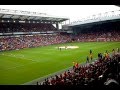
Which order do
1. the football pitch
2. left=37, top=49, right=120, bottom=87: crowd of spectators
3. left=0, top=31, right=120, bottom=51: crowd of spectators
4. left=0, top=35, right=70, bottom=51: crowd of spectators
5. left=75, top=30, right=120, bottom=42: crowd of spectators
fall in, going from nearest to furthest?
left=37, top=49, right=120, bottom=87: crowd of spectators < the football pitch < left=0, top=35, right=70, bottom=51: crowd of spectators < left=0, top=31, right=120, bottom=51: crowd of spectators < left=75, top=30, right=120, bottom=42: crowd of spectators

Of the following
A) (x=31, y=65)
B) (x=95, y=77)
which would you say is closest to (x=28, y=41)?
(x=31, y=65)

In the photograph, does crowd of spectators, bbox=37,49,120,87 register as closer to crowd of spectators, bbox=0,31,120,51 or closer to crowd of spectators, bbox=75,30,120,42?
crowd of spectators, bbox=0,31,120,51

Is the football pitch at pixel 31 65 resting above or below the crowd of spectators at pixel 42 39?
below

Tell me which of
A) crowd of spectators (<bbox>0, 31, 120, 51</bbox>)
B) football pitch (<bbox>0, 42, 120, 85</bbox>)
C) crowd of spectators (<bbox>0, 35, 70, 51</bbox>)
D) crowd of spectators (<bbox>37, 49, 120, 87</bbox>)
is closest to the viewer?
crowd of spectators (<bbox>37, 49, 120, 87</bbox>)

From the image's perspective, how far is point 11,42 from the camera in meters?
54.6

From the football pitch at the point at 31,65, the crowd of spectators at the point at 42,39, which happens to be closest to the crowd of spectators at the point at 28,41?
the crowd of spectators at the point at 42,39

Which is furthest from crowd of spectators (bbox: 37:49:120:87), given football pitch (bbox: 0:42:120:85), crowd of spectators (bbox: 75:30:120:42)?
crowd of spectators (bbox: 75:30:120:42)

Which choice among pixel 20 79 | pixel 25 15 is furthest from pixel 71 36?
pixel 20 79

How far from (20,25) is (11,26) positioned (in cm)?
382

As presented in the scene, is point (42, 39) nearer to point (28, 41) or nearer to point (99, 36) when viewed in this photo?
point (28, 41)

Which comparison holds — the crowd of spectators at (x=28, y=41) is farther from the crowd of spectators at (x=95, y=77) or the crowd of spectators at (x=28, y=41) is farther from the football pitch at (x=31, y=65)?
the crowd of spectators at (x=95, y=77)

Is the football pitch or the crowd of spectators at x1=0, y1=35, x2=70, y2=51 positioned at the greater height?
the crowd of spectators at x1=0, y1=35, x2=70, y2=51

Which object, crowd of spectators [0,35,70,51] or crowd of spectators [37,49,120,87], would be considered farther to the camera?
crowd of spectators [0,35,70,51]
